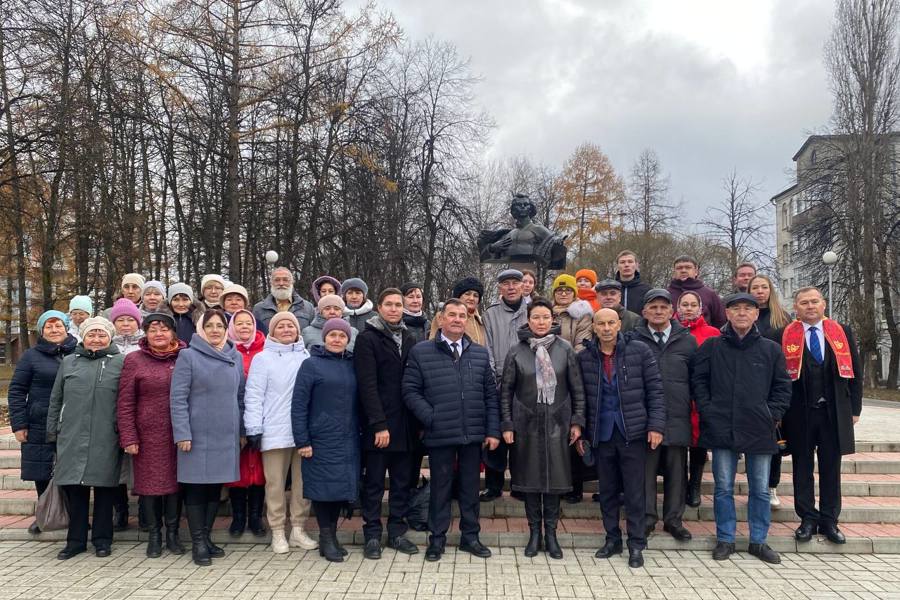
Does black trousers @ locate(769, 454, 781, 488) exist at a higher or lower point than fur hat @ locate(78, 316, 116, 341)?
lower

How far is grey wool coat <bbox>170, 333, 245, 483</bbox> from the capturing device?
4676 millimetres

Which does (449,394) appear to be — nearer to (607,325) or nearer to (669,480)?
(607,325)

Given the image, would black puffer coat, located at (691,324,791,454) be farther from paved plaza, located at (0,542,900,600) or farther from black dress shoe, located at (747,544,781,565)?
paved plaza, located at (0,542,900,600)

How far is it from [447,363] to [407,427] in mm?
614

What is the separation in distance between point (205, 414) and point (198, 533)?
0.91m

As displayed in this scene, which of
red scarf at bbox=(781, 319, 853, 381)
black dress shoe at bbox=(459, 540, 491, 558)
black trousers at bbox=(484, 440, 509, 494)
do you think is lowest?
black dress shoe at bbox=(459, 540, 491, 558)

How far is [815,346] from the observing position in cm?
504

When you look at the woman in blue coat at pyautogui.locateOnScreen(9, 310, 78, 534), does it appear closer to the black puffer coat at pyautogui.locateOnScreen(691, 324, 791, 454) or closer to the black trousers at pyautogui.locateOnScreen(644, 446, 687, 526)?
the black trousers at pyautogui.locateOnScreen(644, 446, 687, 526)

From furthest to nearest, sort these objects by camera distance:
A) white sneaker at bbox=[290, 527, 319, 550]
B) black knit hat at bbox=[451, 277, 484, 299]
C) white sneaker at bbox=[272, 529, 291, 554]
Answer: black knit hat at bbox=[451, 277, 484, 299] < white sneaker at bbox=[290, 527, 319, 550] < white sneaker at bbox=[272, 529, 291, 554]

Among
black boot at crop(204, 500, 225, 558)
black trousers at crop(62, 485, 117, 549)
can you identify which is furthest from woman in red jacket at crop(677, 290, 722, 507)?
black trousers at crop(62, 485, 117, 549)

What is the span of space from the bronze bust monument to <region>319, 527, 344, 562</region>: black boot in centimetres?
551

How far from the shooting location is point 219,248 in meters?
16.4

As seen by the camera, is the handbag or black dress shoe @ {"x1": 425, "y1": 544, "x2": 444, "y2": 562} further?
the handbag

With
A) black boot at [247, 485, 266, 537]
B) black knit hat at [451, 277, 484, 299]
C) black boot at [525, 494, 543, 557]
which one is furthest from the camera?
black knit hat at [451, 277, 484, 299]
